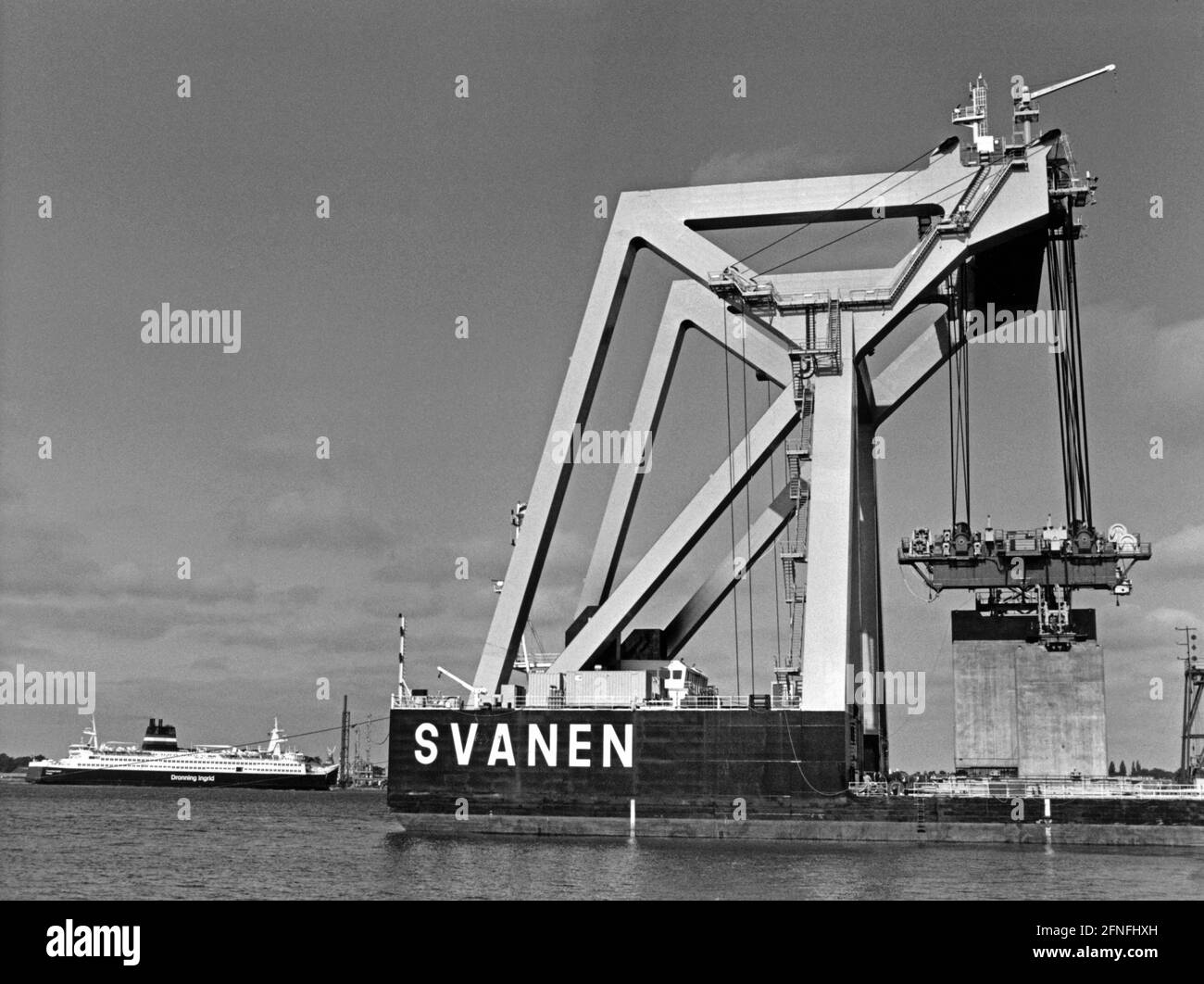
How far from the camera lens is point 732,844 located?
36.0 metres

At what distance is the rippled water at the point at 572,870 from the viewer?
26891mm

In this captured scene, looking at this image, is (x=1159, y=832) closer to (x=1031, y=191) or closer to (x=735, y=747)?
(x=735, y=747)

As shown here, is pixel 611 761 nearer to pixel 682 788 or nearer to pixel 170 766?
pixel 682 788

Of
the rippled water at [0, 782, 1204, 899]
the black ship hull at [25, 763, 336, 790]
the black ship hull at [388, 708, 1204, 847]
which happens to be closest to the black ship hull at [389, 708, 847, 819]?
the black ship hull at [388, 708, 1204, 847]

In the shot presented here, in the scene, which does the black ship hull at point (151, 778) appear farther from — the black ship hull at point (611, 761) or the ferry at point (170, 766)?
the black ship hull at point (611, 761)

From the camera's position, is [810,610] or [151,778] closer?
[810,610]

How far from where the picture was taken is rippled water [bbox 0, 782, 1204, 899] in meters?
26.9

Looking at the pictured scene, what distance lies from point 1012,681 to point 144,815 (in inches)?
1572

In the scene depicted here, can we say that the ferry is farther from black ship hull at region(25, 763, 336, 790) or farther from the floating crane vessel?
the floating crane vessel

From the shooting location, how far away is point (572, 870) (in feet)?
99.4

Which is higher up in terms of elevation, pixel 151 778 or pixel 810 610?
pixel 810 610

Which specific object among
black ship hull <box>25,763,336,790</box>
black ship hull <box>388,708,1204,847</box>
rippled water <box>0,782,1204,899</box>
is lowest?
black ship hull <box>25,763,336,790</box>

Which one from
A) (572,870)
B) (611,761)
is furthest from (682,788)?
(572,870)

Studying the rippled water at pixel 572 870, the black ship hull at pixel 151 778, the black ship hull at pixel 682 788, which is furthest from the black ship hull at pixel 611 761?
the black ship hull at pixel 151 778
